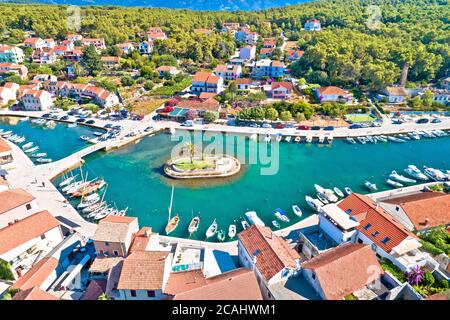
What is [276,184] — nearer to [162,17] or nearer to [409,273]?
[409,273]

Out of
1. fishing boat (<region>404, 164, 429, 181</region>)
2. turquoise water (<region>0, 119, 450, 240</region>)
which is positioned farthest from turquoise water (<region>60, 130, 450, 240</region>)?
fishing boat (<region>404, 164, 429, 181</region>)

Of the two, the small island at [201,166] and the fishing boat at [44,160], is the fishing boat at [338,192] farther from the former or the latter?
the fishing boat at [44,160]

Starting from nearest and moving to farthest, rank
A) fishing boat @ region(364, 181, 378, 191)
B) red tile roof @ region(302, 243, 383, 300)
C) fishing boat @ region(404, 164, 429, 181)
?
red tile roof @ region(302, 243, 383, 300), fishing boat @ region(364, 181, 378, 191), fishing boat @ region(404, 164, 429, 181)

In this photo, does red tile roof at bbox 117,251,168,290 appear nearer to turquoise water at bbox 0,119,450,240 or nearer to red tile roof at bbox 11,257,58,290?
red tile roof at bbox 11,257,58,290

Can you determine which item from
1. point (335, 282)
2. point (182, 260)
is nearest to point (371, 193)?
point (335, 282)

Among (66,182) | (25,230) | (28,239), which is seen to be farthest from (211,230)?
(66,182)

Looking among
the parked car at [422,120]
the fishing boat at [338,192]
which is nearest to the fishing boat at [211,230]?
the fishing boat at [338,192]

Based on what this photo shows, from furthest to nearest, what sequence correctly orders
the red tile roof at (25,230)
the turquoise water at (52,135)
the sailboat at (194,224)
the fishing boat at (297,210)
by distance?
the turquoise water at (52,135) → the fishing boat at (297,210) → the sailboat at (194,224) → the red tile roof at (25,230)
